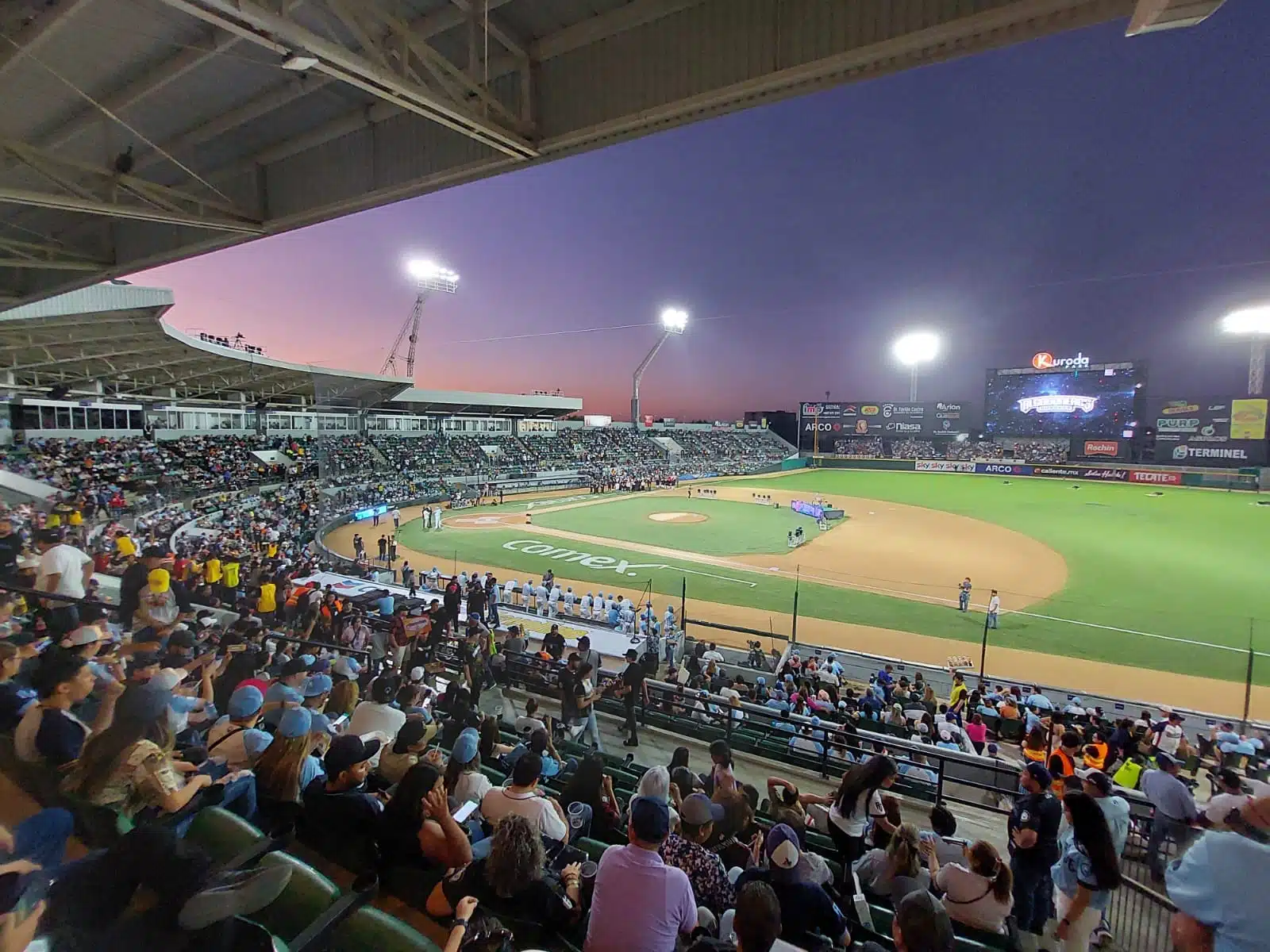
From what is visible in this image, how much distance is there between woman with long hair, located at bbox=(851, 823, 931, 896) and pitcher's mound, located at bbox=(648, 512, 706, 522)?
29716 millimetres

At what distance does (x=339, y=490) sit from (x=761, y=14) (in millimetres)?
31949

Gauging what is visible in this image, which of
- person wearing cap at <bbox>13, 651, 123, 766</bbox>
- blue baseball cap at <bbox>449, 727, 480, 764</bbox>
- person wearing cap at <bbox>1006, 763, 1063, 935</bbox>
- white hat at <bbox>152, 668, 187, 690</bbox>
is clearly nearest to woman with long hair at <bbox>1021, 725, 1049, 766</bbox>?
person wearing cap at <bbox>1006, 763, 1063, 935</bbox>

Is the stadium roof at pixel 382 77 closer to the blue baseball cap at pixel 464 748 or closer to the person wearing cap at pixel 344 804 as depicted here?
the person wearing cap at pixel 344 804

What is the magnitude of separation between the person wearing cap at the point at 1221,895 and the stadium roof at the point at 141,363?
57.6 ft

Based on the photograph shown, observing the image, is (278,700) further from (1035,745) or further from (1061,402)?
(1061,402)

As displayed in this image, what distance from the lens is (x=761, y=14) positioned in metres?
4.05

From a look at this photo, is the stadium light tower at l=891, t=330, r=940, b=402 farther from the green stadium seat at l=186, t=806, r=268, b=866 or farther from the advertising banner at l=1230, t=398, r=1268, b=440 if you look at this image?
the green stadium seat at l=186, t=806, r=268, b=866

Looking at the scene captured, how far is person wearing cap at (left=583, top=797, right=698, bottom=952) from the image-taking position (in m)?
2.31

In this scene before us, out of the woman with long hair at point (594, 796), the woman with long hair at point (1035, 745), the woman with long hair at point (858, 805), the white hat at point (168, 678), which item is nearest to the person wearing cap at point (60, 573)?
the white hat at point (168, 678)

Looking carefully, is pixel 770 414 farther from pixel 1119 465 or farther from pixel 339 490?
pixel 339 490

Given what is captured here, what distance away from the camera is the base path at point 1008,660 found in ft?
41.2

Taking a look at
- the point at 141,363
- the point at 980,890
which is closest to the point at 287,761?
the point at 980,890

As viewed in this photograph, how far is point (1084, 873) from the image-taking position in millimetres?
3113

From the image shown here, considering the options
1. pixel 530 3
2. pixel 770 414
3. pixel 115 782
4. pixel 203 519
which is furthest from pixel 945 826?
pixel 770 414
